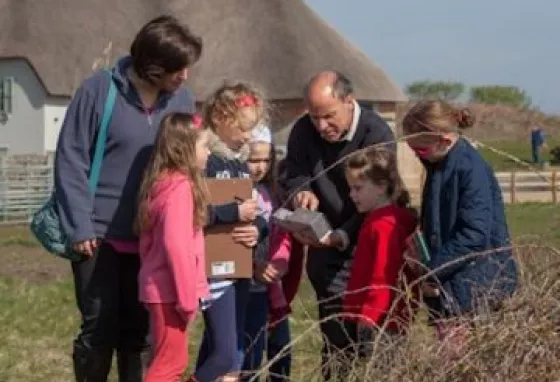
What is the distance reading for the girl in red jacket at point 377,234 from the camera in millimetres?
5441

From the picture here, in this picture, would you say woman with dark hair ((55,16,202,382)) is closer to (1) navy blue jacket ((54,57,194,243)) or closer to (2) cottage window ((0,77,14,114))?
(1) navy blue jacket ((54,57,194,243))

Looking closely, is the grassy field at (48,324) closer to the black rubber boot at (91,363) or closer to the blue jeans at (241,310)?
the blue jeans at (241,310)

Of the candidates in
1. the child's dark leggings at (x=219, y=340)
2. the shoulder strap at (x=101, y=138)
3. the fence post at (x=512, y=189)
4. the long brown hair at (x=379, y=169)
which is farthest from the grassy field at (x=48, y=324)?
the fence post at (x=512, y=189)

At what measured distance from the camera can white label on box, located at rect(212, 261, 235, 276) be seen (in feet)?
18.7

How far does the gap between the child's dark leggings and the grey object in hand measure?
38 cm

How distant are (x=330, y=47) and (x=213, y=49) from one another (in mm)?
4362

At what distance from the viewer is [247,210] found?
18.4 ft

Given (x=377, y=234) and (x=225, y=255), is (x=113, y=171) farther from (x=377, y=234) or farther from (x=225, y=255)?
(x=377, y=234)

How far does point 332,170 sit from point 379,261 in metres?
0.57

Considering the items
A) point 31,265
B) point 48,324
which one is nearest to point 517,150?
point 31,265

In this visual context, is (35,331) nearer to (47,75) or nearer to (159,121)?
Answer: (159,121)

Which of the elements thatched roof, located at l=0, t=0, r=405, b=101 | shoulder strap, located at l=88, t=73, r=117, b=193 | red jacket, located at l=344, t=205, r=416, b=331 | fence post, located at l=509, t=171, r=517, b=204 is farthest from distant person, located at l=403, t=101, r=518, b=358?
thatched roof, located at l=0, t=0, r=405, b=101

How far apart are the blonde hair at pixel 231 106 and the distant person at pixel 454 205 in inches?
27.5

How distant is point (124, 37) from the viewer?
47.2 meters
